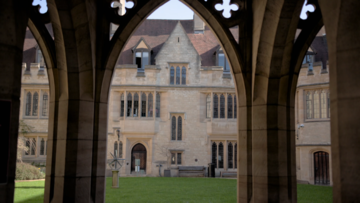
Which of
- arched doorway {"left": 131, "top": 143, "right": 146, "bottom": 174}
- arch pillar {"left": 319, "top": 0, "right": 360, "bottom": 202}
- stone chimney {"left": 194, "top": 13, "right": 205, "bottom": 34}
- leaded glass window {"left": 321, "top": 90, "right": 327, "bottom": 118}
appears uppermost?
stone chimney {"left": 194, "top": 13, "right": 205, "bottom": 34}

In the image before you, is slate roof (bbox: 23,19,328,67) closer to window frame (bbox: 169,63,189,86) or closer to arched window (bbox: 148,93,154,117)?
window frame (bbox: 169,63,189,86)

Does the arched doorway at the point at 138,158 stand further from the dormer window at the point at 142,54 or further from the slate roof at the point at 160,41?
the slate roof at the point at 160,41

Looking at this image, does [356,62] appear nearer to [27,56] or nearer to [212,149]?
[212,149]

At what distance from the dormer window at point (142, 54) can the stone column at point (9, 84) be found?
23747 mm

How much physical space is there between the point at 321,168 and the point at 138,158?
11.4 m

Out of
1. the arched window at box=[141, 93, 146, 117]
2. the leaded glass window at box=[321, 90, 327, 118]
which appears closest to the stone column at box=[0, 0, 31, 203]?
the leaded glass window at box=[321, 90, 327, 118]

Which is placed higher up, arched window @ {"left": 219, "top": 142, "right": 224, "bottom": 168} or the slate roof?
the slate roof

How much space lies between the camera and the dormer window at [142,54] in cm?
2722

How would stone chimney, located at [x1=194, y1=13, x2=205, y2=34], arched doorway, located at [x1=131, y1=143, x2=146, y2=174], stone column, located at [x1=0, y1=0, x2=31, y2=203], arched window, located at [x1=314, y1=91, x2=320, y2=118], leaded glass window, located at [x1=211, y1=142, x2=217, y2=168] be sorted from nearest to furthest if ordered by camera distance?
stone column, located at [x1=0, y1=0, x2=31, y2=203] < arched window, located at [x1=314, y1=91, x2=320, y2=118] < arched doorway, located at [x1=131, y1=143, x2=146, y2=174] < leaded glass window, located at [x1=211, y1=142, x2=217, y2=168] < stone chimney, located at [x1=194, y1=13, x2=205, y2=34]

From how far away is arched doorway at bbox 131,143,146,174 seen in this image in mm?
25578

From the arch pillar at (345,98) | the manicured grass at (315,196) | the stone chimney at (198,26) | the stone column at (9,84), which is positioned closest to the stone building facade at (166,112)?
the stone chimney at (198,26)

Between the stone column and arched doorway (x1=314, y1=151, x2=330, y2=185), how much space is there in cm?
2101

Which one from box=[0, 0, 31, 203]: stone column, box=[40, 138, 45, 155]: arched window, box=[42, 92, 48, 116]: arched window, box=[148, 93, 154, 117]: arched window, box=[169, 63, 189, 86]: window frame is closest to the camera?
box=[0, 0, 31, 203]: stone column

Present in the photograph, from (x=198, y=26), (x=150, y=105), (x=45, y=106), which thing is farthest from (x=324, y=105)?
(x=45, y=106)
